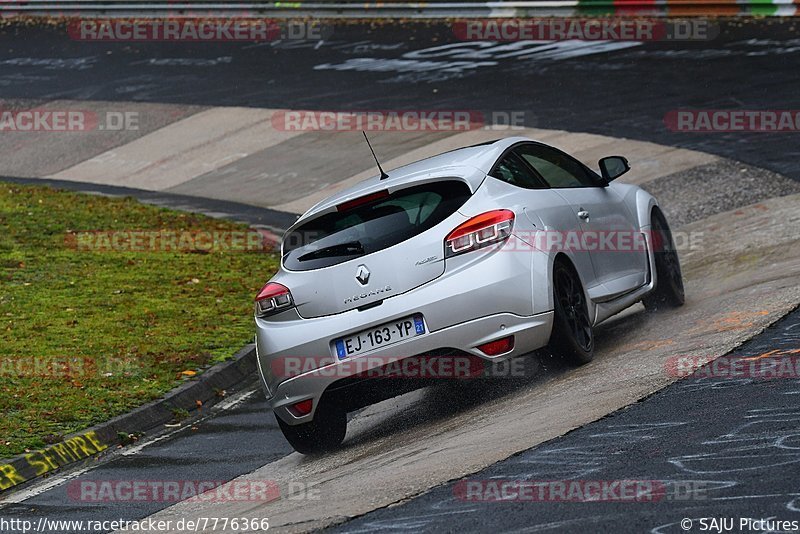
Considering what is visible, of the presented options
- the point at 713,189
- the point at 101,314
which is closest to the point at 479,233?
the point at 101,314

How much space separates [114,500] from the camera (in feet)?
25.4

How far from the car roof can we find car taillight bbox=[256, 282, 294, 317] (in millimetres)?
492

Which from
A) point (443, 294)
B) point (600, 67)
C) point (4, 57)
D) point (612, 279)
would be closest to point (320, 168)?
point (600, 67)

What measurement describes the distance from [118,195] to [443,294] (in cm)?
1146

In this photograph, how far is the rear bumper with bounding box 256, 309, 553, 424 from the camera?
7.77m

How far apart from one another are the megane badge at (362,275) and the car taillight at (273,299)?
46 cm
